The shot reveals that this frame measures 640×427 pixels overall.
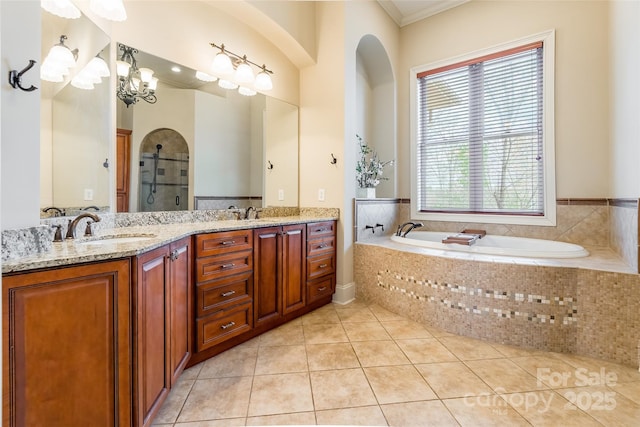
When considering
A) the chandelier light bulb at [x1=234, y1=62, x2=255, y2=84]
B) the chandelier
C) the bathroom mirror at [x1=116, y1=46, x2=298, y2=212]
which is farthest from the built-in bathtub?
the chandelier

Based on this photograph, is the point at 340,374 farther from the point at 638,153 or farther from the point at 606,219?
the point at 606,219

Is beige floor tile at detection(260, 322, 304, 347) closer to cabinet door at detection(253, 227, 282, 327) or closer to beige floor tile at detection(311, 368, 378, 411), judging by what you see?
cabinet door at detection(253, 227, 282, 327)

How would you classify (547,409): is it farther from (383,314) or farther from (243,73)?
(243,73)

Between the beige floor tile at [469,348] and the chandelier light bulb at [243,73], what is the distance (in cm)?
267

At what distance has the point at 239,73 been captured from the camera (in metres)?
2.54

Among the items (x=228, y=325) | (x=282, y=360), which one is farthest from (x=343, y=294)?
(x=228, y=325)

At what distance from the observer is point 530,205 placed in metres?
2.98

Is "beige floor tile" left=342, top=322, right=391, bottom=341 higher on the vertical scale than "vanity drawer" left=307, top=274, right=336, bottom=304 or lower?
lower

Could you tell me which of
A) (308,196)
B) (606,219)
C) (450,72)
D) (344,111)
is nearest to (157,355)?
(308,196)

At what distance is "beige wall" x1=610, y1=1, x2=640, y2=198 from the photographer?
1.97 metres

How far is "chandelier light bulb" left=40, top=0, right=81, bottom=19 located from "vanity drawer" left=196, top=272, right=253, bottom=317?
1.62 m

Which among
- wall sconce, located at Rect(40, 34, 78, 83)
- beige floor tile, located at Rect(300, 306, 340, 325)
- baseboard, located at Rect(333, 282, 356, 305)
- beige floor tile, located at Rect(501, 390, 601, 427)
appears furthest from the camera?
baseboard, located at Rect(333, 282, 356, 305)

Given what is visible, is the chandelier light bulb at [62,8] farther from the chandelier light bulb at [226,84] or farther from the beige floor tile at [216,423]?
the beige floor tile at [216,423]

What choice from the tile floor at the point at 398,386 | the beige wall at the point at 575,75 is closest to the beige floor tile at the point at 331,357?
the tile floor at the point at 398,386
